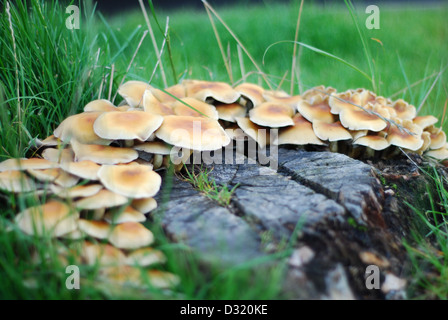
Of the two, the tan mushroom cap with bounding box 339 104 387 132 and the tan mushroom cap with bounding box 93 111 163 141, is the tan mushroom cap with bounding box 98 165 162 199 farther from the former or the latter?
the tan mushroom cap with bounding box 339 104 387 132

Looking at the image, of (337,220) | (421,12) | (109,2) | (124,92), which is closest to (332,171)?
(337,220)

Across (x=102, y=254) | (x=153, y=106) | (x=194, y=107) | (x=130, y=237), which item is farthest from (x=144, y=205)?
(x=194, y=107)

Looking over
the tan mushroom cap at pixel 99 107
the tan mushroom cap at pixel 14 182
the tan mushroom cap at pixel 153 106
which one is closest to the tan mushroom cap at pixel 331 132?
the tan mushroom cap at pixel 153 106

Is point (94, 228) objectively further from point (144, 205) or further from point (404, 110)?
point (404, 110)

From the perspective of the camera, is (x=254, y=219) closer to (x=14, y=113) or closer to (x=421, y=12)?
(x=14, y=113)

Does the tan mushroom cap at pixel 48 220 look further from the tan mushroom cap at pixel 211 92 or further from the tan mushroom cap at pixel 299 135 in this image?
the tan mushroom cap at pixel 299 135

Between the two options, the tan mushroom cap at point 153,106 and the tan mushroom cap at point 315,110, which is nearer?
the tan mushroom cap at point 153,106
